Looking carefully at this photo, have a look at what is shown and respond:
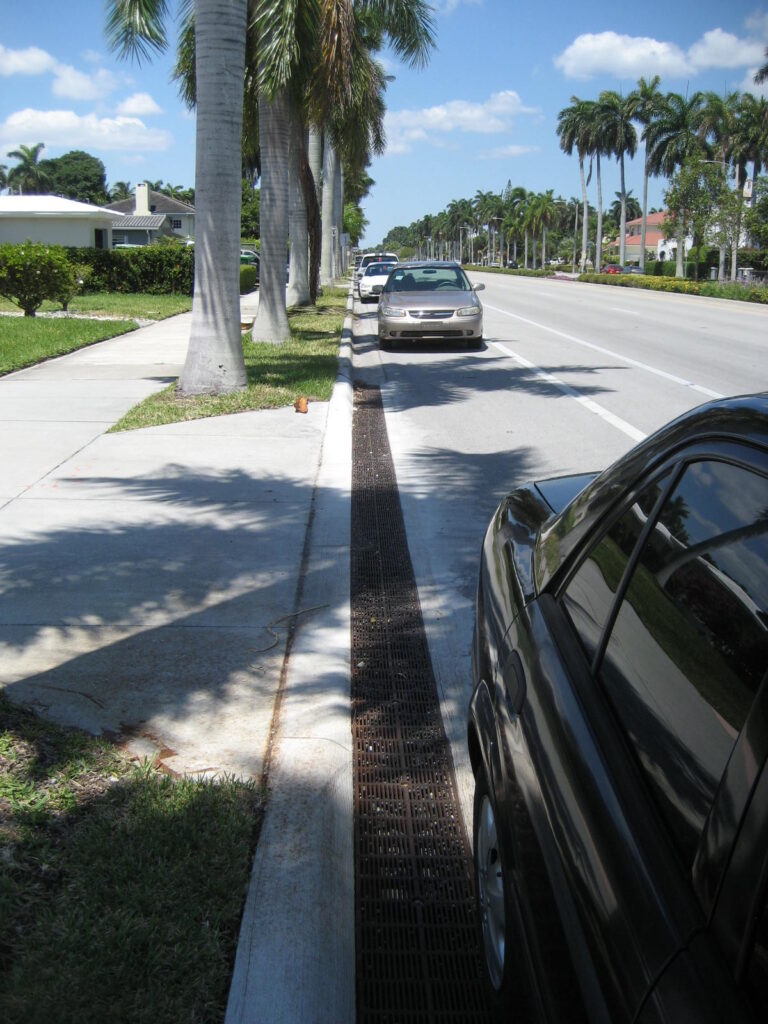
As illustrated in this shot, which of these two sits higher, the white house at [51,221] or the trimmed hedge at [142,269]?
the white house at [51,221]

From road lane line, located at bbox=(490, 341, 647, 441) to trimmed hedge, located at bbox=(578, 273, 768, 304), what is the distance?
75.4 feet

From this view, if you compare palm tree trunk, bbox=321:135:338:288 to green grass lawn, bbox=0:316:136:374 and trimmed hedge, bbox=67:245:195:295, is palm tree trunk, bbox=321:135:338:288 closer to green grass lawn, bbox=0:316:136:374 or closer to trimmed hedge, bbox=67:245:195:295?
trimmed hedge, bbox=67:245:195:295

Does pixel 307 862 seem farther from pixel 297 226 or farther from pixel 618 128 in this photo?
pixel 618 128

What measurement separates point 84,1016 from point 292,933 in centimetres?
62

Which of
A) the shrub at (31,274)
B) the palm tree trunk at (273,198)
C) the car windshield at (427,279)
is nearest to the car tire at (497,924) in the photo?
the palm tree trunk at (273,198)

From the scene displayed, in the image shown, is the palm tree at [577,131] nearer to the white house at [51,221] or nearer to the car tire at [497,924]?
the white house at [51,221]

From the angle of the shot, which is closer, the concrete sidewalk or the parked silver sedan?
the concrete sidewalk

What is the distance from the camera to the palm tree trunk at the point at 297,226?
21875 millimetres

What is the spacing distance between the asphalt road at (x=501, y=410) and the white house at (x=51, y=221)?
19405 mm

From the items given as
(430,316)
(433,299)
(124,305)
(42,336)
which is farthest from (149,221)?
(430,316)

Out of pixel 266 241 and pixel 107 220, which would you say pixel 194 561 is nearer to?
pixel 266 241

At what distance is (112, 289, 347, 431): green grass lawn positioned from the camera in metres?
10.5

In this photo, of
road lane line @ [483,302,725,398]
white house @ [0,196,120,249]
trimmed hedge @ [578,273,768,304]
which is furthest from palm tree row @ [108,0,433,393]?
trimmed hedge @ [578,273,768,304]

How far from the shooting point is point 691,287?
45.9 m
